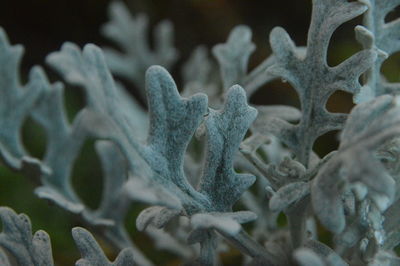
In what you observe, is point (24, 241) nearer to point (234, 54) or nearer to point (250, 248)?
point (250, 248)

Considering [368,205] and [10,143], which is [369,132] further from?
[10,143]

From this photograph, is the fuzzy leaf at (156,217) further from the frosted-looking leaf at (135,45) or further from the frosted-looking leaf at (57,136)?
the frosted-looking leaf at (135,45)

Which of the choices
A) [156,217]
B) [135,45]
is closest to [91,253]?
[156,217]

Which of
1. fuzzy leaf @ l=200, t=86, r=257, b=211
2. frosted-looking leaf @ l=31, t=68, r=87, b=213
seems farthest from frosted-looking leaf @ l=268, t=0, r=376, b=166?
frosted-looking leaf @ l=31, t=68, r=87, b=213

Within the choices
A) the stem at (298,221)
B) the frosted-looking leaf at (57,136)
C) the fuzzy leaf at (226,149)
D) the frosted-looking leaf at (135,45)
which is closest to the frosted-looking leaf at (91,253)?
the fuzzy leaf at (226,149)

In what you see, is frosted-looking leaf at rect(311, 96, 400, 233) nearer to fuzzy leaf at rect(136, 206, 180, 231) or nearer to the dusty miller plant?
the dusty miller plant
